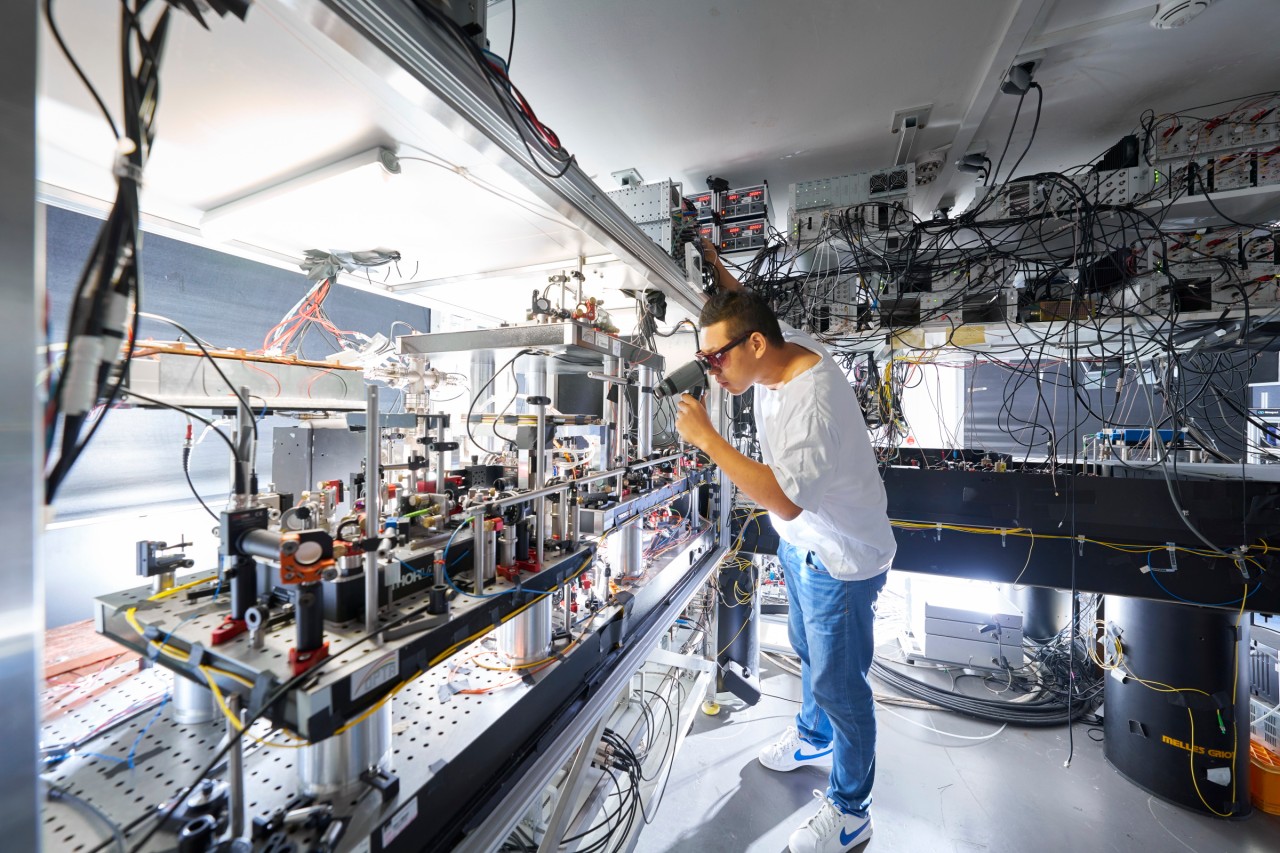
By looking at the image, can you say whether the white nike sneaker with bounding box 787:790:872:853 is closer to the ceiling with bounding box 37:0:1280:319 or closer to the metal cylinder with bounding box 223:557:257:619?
the metal cylinder with bounding box 223:557:257:619

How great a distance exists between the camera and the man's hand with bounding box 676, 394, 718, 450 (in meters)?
1.41

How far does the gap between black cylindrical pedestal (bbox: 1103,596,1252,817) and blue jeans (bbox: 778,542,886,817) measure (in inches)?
61.9

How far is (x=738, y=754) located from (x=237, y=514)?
2535mm

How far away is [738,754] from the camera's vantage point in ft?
7.73

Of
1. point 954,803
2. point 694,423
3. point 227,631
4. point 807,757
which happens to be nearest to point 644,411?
point 694,423

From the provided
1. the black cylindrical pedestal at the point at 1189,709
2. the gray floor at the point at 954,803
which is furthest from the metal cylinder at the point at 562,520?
the black cylindrical pedestal at the point at 1189,709

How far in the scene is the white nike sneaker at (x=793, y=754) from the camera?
221 cm

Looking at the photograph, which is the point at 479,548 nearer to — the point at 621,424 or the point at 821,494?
the point at 621,424

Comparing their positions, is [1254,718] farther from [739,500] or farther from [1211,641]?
Answer: [739,500]

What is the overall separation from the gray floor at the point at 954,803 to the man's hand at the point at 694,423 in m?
1.72

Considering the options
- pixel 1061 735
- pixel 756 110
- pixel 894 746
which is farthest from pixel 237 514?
pixel 1061 735

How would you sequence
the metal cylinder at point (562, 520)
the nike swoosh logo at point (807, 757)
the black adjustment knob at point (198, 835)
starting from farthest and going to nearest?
the nike swoosh logo at point (807, 757)
the metal cylinder at point (562, 520)
the black adjustment knob at point (198, 835)

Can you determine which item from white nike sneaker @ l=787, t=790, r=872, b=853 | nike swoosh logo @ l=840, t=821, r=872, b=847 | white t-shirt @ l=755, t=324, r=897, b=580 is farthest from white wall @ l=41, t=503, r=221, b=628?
nike swoosh logo @ l=840, t=821, r=872, b=847

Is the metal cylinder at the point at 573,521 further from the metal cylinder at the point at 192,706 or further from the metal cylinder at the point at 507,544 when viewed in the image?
the metal cylinder at the point at 192,706
